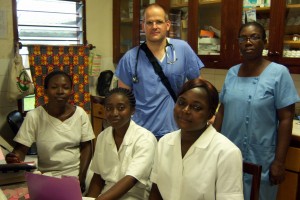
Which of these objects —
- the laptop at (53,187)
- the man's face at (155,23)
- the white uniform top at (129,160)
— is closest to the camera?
the laptop at (53,187)

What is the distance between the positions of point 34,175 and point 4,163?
14.9 inches

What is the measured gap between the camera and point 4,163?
4.23 ft

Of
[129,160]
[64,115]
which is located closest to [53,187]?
[129,160]

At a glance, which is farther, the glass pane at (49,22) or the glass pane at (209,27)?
the glass pane at (49,22)

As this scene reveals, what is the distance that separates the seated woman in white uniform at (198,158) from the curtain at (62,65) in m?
1.93

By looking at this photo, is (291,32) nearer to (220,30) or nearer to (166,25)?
(220,30)

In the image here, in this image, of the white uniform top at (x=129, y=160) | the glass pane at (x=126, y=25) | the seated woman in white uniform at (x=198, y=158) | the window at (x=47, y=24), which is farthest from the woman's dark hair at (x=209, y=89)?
the glass pane at (x=126, y=25)

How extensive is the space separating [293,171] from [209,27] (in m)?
1.25

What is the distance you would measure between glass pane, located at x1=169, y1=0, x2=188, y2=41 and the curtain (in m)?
0.93

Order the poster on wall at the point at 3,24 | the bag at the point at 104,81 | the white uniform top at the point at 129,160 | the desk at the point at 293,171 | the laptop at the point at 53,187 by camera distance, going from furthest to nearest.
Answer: the bag at the point at 104,81 → the poster on wall at the point at 3,24 → the desk at the point at 293,171 → the white uniform top at the point at 129,160 → the laptop at the point at 53,187

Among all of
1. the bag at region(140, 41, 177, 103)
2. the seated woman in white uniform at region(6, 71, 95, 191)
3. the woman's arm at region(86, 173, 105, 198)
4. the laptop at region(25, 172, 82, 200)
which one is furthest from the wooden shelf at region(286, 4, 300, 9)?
the laptop at region(25, 172, 82, 200)

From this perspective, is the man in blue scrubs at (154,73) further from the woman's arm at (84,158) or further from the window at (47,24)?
the window at (47,24)

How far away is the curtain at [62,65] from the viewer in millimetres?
2826

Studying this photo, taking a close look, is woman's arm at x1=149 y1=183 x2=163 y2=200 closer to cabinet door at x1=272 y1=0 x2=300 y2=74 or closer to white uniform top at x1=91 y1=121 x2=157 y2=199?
white uniform top at x1=91 y1=121 x2=157 y2=199
